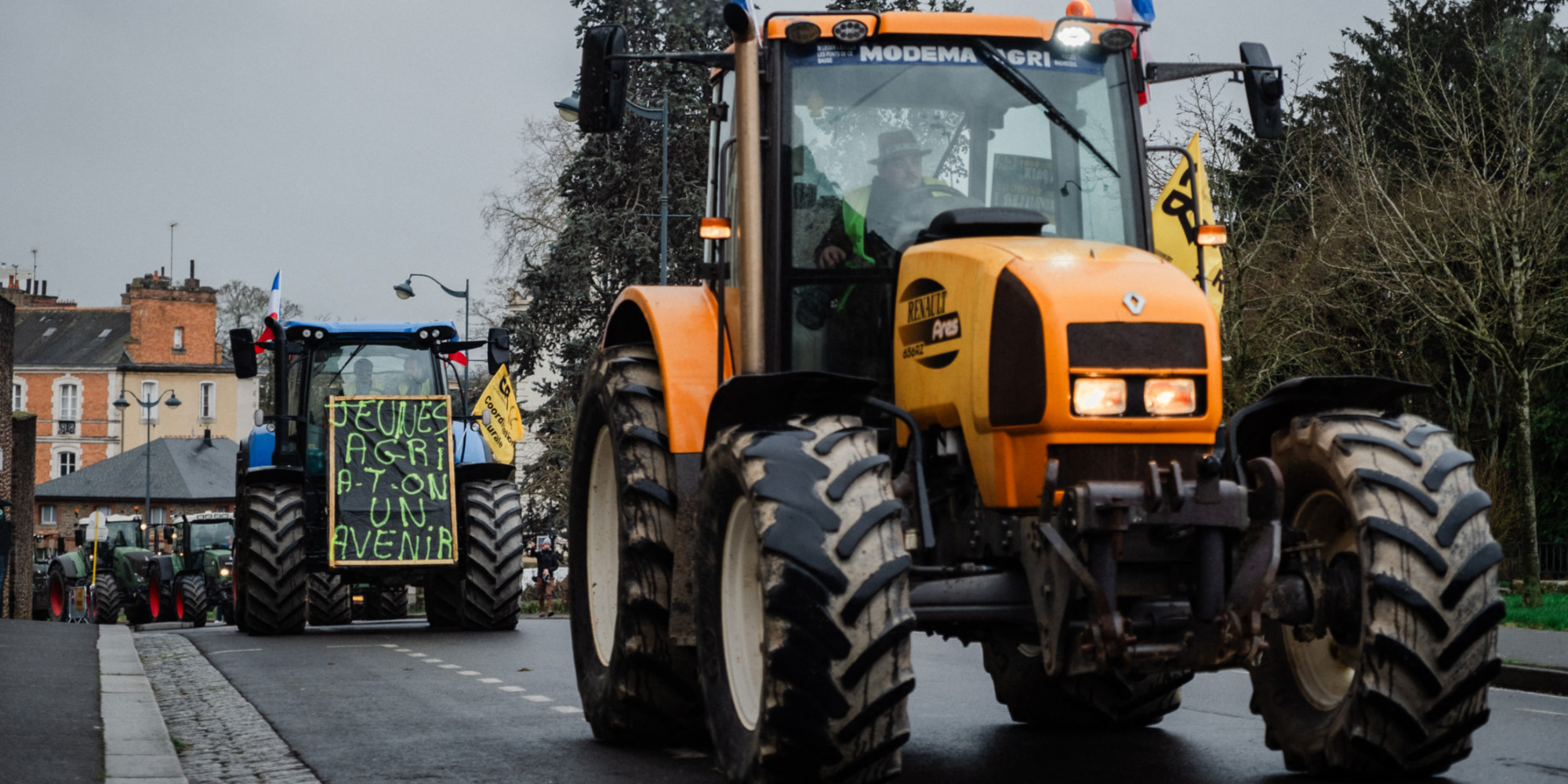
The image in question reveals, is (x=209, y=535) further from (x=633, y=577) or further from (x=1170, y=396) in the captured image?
(x=1170, y=396)

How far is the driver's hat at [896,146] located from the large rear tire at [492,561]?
11.8 metres

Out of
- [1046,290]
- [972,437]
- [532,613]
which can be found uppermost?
[1046,290]

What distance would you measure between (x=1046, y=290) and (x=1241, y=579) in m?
1.14

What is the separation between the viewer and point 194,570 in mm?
33625

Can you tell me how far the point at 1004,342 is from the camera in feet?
20.9

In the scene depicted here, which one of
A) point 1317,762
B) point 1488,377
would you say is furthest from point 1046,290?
point 1488,377

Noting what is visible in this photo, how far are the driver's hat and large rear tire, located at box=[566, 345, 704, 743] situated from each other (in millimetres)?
1535

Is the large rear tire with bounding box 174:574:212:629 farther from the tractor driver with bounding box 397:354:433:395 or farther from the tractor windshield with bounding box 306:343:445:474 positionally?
the tractor driver with bounding box 397:354:433:395

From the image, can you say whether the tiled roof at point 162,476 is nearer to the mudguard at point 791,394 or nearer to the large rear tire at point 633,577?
the large rear tire at point 633,577

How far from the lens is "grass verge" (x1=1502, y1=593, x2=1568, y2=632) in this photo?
17.1m

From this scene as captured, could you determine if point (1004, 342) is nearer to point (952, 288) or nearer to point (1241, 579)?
point (952, 288)

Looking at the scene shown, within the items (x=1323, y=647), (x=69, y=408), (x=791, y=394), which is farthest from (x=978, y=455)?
(x=69, y=408)

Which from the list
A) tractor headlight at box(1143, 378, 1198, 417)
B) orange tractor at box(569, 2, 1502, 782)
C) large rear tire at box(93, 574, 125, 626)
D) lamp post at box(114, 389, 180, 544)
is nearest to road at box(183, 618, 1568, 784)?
orange tractor at box(569, 2, 1502, 782)

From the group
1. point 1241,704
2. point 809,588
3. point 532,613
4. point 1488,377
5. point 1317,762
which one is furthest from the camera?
point 1488,377
